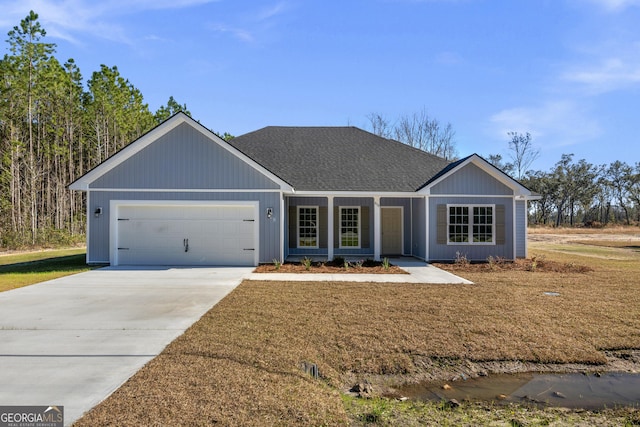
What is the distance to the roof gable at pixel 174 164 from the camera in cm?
1282

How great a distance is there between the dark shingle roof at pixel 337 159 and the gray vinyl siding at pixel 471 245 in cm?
130

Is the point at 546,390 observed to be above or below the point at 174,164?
below

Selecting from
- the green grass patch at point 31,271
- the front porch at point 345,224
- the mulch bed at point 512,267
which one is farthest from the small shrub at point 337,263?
the green grass patch at point 31,271

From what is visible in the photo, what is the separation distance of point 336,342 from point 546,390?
2.50 meters

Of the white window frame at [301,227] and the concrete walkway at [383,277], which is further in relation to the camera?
the white window frame at [301,227]

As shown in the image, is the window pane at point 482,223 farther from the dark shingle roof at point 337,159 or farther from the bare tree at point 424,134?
the bare tree at point 424,134

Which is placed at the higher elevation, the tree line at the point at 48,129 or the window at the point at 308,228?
the tree line at the point at 48,129

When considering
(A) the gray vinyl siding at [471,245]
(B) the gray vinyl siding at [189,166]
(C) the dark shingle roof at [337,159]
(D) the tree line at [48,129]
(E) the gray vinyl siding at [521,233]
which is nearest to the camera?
(B) the gray vinyl siding at [189,166]

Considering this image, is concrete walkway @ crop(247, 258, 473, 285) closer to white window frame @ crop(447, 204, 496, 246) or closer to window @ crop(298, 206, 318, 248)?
white window frame @ crop(447, 204, 496, 246)

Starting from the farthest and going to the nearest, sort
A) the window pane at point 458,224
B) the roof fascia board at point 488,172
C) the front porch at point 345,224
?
the front porch at point 345,224, the window pane at point 458,224, the roof fascia board at point 488,172

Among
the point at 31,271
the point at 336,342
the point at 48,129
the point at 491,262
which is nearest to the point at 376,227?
the point at 491,262

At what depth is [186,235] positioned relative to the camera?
42.6 feet

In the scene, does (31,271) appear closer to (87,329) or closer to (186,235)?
(186,235)

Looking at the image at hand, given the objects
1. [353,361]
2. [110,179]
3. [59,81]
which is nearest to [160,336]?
[353,361]
